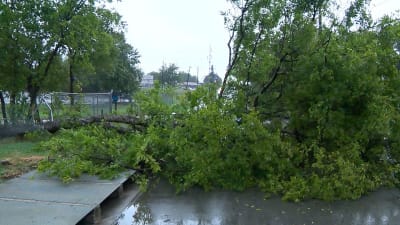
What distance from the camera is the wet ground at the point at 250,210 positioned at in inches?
174

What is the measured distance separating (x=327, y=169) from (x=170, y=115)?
2.69 m

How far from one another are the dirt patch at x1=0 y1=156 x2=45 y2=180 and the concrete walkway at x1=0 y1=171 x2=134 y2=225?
226mm

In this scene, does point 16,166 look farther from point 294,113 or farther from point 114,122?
point 294,113

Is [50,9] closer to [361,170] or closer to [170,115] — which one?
[170,115]

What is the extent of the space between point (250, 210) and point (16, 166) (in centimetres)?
398

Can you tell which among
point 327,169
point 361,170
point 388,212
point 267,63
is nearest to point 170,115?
point 267,63

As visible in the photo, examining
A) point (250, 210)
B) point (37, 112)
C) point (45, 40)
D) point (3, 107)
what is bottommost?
point (250, 210)

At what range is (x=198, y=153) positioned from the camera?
5535 millimetres

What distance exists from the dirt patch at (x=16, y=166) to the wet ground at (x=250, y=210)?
2091mm

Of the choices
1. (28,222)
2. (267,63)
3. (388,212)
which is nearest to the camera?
(28,222)

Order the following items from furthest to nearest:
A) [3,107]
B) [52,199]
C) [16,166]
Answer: [3,107] → [16,166] → [52,199]

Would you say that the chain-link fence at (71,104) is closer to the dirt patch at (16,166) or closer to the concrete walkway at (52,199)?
the dirt patch at (16,166)

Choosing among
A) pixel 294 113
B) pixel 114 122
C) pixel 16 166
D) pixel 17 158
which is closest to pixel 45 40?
pixel 114 122

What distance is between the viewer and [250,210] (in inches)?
187
